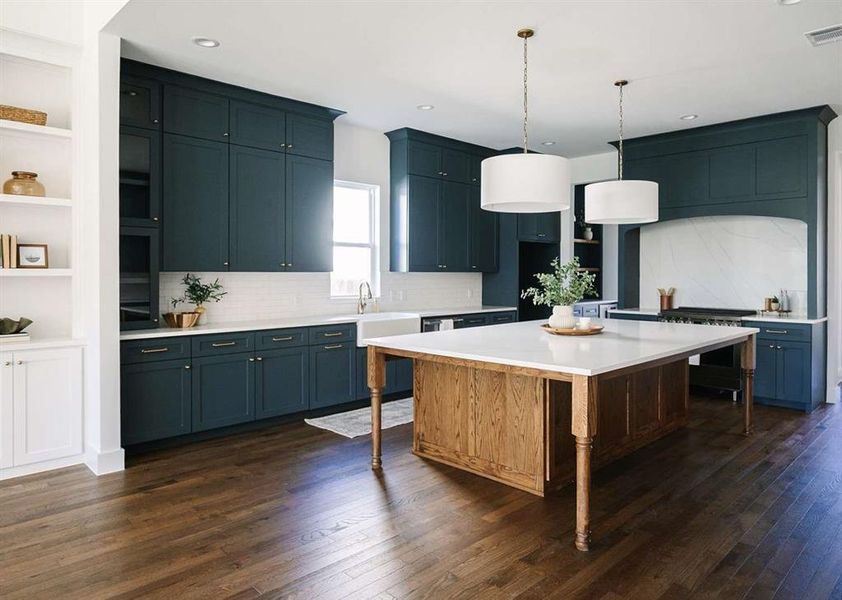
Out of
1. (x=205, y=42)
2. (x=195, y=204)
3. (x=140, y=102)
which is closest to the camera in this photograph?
(x=205, y=42)

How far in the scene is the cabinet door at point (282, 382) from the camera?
4965 millimetres

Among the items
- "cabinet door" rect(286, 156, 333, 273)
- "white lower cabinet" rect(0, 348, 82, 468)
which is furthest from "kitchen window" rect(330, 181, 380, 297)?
"white lower cabinet" rect(0, 348, 82, 468)

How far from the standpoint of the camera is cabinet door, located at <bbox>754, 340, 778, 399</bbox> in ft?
19.3

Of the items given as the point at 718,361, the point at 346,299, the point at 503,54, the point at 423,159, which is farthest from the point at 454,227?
the point at 718,361

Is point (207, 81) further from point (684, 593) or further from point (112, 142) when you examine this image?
point (684, 593)

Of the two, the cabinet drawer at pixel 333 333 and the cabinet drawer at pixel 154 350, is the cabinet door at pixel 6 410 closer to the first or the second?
the cabinet drawer at pixel 154 350

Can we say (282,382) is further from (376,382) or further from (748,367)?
(748,367)

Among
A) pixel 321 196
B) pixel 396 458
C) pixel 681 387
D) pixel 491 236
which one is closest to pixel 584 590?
pixel 396 458

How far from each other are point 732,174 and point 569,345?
387 cm

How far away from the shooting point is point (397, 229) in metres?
6.74

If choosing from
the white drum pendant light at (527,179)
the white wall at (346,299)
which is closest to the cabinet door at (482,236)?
the white wall at (346,299)

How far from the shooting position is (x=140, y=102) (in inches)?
177

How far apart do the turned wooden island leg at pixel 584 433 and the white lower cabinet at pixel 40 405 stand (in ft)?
11.1

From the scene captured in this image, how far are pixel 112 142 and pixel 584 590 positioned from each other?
12.9ft
